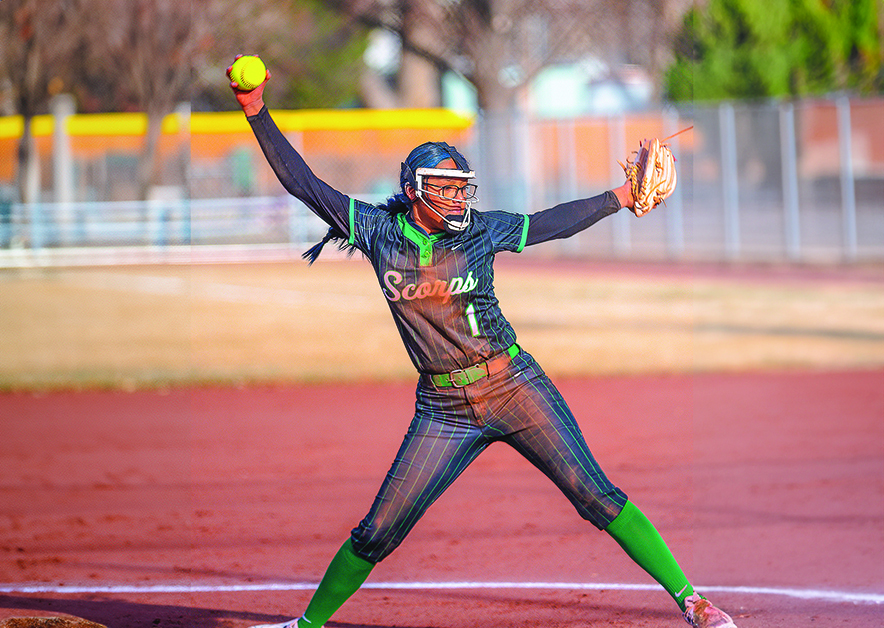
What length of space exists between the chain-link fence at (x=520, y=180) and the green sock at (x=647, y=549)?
1639cm

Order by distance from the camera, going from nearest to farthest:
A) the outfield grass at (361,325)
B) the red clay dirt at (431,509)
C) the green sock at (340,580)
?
the green sock at (340,580)
the red clay dirt at (431,509)
the outfield grass at (361,325)

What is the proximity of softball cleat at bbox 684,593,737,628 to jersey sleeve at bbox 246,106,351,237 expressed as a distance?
185 centimetres

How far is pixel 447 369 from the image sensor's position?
12.5 ft

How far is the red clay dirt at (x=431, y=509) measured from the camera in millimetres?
4840

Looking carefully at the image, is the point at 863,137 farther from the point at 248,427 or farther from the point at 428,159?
the point at 428,159

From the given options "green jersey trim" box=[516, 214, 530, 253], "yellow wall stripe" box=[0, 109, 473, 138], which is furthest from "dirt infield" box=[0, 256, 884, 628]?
"yellow wall stripe" box=[0, 109, 473, 138]

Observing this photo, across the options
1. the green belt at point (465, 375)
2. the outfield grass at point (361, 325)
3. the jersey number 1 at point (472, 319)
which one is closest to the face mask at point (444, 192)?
the jersey number 1 at point (472, 319)

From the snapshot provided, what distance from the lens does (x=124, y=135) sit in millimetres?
26906

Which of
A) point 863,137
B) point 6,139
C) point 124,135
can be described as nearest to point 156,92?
point 124,135

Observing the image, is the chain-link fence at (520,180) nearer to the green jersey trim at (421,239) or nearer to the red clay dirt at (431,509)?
the red clay dirt at (431,509)

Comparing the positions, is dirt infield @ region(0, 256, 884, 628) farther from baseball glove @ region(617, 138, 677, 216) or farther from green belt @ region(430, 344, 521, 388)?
baseball glove @ region(617, 138, 677, 216)

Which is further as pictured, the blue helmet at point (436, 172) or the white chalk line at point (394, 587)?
the white chalk line at point (394, 587)

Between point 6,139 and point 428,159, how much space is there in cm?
2226

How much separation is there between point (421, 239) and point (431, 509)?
128 inches
